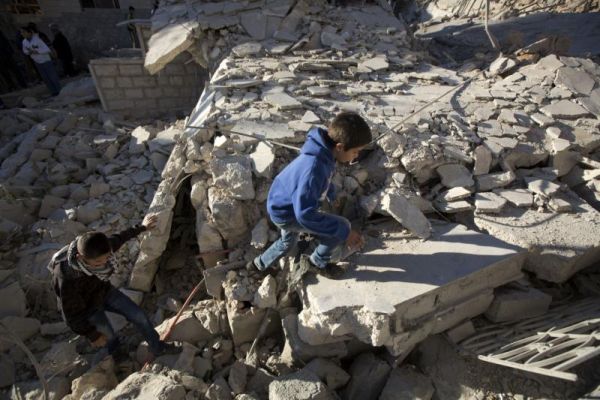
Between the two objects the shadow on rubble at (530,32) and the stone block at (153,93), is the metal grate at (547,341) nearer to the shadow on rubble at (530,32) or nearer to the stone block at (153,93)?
the stone block at (153,93)

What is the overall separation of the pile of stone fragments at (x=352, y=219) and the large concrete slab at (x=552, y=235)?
0.01 metres

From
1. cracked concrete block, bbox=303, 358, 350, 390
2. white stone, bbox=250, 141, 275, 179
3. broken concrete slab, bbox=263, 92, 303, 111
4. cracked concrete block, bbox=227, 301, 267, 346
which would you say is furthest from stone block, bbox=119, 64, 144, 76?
cracked concrete block, bbox=303, 358, 350, 390

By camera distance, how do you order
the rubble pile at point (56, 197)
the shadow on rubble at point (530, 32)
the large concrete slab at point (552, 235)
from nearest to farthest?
the large concrete slab at point (552, 235) → the rubble pile at point (56, 197) → the shadow on rubble at point (530, 32)

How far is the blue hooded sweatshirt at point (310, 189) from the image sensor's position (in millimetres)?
2305

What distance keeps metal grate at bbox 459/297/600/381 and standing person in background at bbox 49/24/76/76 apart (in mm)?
11333

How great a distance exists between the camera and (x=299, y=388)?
253 centimetres

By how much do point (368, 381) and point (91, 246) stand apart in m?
2.26

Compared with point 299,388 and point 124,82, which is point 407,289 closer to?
point 299,388

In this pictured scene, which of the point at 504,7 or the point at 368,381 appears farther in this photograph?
the point at 504,7

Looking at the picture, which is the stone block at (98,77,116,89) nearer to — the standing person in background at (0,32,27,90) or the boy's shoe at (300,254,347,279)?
the standing person in background at (0,32,27,90)

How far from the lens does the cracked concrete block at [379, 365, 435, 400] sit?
266 centimetres

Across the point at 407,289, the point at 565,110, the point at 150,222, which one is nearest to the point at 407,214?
the point at 407,289

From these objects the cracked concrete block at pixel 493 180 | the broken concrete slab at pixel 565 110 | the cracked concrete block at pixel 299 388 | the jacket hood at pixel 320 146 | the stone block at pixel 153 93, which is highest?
the jacket hood at pixel 320 146

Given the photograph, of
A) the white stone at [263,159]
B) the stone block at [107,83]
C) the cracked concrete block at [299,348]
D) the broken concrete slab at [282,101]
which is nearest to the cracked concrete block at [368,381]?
the cracked concrete block at [299,348]
